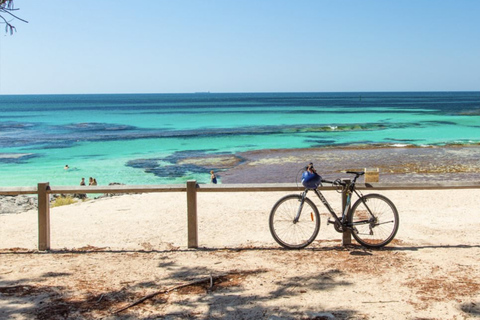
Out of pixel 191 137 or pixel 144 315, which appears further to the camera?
pixel 191 137

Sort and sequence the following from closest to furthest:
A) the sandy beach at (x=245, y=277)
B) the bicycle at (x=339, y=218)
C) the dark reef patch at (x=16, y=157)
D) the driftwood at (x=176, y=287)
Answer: the sandy beach at (x=245, y=277) → the driftwood at (x=176, y=287) → the bicycle at (x=339, y=218) → the dark reef patch at (x=16, y=157)

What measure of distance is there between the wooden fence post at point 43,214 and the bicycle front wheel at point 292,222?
3001 mm

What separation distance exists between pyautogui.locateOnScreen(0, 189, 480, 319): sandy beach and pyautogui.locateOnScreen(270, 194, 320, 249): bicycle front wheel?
179mm

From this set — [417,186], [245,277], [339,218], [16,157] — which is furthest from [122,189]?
[16,157]

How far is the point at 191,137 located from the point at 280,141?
8.27 meters

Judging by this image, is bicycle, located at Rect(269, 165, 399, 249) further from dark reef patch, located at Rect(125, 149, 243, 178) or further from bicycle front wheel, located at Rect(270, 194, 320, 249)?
dark reef patch, located at Rect(125, 149, 243, 178)

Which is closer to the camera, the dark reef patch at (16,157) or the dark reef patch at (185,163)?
the dark reef patch at (185,163)

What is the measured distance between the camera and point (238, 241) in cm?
807

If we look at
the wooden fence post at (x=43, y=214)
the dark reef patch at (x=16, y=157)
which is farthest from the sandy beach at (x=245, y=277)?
the dark reef patch at (x=16, y=157)

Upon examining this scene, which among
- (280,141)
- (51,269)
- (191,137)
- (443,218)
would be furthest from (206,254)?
(191,137)

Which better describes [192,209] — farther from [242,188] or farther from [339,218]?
[339,218]

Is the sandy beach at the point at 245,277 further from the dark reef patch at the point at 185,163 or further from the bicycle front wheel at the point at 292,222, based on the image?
the dark reef patch at the point at 185,163

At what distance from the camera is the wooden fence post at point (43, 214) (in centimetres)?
672

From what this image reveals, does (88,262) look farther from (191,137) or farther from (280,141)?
(191,137)
